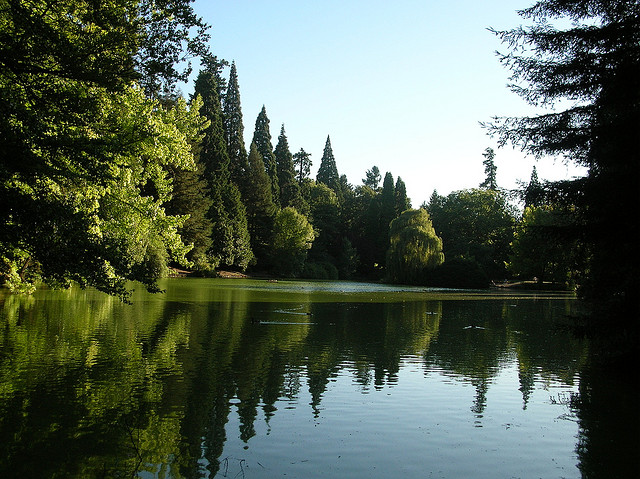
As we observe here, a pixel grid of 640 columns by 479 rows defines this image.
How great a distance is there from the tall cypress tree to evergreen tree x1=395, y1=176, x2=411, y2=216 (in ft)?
102

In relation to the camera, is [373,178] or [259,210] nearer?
[259,210]

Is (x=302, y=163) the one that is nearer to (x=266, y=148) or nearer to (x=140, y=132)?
(x=266, y=148)

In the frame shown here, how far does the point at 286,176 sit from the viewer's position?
275 ft

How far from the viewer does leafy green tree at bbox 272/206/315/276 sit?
71.9m

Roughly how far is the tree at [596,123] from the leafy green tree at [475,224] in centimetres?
6400

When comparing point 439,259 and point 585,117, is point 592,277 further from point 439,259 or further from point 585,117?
point 439,259

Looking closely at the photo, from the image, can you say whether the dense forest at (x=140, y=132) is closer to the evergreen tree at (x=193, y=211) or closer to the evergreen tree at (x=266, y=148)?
the evergreen tree at (x=193, y=211)

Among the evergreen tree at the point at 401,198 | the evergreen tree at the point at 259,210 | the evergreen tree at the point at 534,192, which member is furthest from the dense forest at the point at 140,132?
the evergreen tree at the point at 401,198

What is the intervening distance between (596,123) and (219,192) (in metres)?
57.2

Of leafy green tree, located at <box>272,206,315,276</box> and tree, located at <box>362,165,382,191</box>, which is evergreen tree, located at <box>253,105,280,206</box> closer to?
leafy green tree, located at <box>272,206,315,276</box>

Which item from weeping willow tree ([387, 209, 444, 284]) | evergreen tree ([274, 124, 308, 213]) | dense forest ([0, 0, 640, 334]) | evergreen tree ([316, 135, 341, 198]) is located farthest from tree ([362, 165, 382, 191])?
dense forest ([0, 0, 640, 334])

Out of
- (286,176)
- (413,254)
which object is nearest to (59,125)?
(413,254)

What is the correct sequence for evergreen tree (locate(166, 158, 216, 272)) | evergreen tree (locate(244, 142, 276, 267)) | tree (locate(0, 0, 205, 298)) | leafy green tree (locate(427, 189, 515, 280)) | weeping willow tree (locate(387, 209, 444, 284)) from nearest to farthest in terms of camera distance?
tree (locate(0, 0, 205, 298)), weeping willow tree (locate(387, 209, 444, 284)), evergreen tree (locate(166, 158, 216, 272)), evergreen tree (locate(244, 142, 276, 267)), leafy green tree (locate(427, 189, 515, 280))

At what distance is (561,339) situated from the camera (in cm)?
1773
